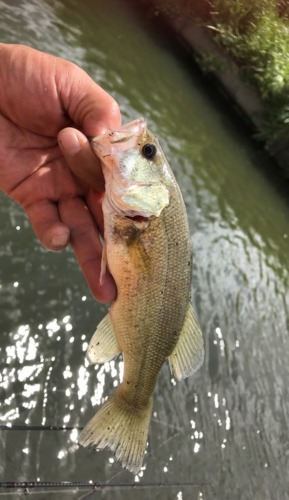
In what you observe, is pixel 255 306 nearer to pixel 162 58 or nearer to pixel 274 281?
pixel 274 281

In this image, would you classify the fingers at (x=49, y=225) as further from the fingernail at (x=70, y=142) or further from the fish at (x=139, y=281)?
the fingernail at (x=70, y=142)

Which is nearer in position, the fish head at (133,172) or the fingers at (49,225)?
the fish head at (133,172)

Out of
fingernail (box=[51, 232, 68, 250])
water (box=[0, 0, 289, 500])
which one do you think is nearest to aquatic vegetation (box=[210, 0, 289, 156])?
water (box=[0, 0, 289, 500])

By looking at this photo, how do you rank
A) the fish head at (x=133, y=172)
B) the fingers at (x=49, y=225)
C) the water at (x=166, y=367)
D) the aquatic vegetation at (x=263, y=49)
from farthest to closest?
the aquatic vegetation at (x=263, y=49) → the water at (x=166, y=367) → the fingers at (x=49, y=225) → the fish head at (x=133, y=172)

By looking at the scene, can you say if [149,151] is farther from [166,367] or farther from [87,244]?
[166,367]

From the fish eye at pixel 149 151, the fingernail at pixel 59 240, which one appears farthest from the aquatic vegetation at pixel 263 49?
the fingernail at pixel 59 240

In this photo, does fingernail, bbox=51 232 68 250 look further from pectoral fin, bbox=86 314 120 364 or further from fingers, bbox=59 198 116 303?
pectoral fin, bbox=86 314 120 364

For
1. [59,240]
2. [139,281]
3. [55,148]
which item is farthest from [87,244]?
[55,148]

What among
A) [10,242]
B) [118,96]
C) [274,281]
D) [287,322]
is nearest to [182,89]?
[118,96]
